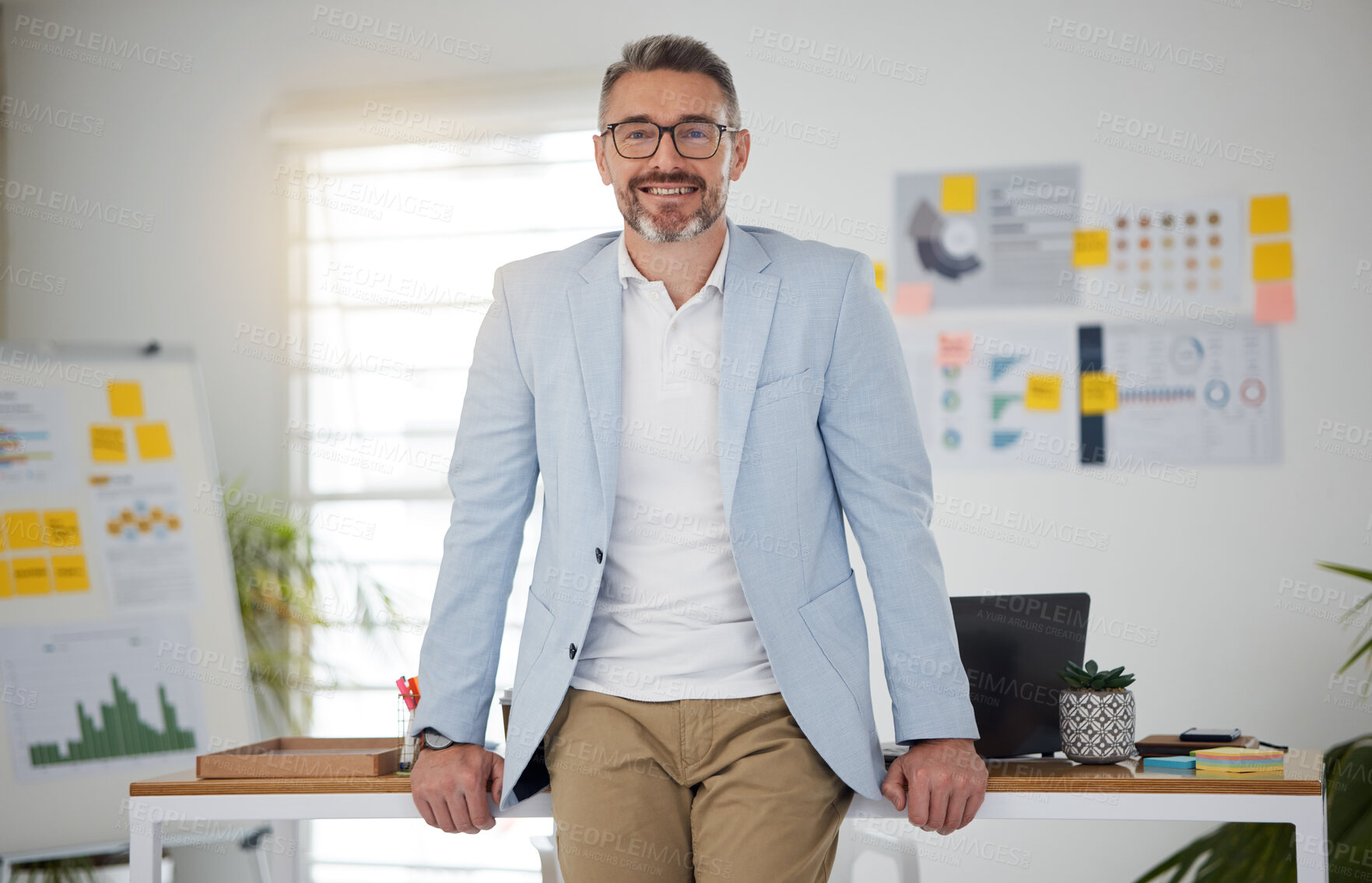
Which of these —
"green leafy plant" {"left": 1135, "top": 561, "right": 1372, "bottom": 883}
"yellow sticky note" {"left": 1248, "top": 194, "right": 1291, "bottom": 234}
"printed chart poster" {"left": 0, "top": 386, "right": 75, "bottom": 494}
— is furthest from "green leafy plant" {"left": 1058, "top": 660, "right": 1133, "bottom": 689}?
"printed chart poster" {"left": 0, "top": 386, "right": 75, "bottom": 494}

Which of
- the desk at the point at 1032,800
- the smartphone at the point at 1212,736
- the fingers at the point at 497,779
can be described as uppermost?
the fingers at the point at 497,779

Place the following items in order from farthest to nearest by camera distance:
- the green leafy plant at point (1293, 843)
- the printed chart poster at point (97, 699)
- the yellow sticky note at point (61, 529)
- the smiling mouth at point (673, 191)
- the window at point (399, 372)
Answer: the window at point (399, 372), the yellow sticky note at point (61, 529), the printed chart poster at point (97, 699), the green leafy plant at point (1293, 843), the smiling mouth at point (673, 191)

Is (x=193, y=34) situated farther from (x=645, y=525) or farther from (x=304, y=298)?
(x=645, y=525)

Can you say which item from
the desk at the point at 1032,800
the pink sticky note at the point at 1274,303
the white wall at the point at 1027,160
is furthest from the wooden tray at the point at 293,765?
the pink sticky note at the point at 1274,303

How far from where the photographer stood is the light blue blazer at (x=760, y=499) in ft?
4.90

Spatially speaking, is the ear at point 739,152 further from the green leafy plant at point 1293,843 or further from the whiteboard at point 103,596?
the whiteboard at point 103,596

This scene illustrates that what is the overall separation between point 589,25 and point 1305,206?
2047mm

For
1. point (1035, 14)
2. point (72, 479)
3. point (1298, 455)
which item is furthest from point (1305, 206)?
point (72, 479)

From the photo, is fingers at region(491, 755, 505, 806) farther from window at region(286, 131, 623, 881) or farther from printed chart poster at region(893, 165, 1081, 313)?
printed chart poster at region(893, 165, 1081, 313)

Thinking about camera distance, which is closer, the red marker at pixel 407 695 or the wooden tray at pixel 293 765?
the wooden tray at pixel 293 765

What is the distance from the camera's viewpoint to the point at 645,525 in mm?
1562

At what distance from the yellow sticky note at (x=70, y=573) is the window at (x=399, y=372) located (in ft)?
2.33

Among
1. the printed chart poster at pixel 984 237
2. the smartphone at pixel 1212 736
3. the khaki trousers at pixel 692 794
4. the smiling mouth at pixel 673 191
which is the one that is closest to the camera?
the khaki trousers at pixel 692 794

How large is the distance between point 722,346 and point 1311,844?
39.1 inches
